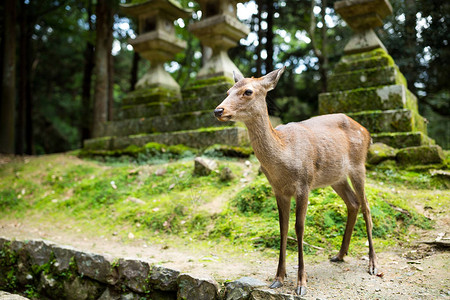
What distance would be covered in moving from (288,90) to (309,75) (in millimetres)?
1072

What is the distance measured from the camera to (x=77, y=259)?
4535 mm

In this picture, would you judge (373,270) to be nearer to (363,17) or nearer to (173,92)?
(363,17)

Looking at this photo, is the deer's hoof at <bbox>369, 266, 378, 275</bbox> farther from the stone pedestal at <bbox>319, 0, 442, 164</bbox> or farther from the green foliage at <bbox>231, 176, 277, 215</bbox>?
the stone pedestal at <bbox>319, 0, 442, 164</bbox>

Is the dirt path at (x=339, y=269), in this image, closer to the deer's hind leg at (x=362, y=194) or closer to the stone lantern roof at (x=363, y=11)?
the deer's hind leg at (x=362, y=194)

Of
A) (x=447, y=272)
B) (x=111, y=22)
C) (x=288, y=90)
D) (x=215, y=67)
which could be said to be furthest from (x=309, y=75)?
(x=447, y=272)

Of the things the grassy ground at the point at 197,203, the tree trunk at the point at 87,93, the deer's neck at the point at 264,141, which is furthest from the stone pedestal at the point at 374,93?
the tree trunk at the point at 87,93

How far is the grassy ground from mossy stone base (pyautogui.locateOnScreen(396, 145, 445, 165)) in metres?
0.26

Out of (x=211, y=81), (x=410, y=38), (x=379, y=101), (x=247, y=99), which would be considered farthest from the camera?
(x=410, y=38)

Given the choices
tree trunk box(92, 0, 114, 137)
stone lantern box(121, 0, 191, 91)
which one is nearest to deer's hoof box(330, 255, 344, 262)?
stone lantern box(121, 0, 191, 91)

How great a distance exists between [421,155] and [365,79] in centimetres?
208

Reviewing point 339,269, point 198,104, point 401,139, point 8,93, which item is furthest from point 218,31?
point 8,93

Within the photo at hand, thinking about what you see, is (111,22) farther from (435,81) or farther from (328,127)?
(328,127)

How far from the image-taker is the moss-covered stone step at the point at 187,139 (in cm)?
743

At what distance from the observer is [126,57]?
63.1ft
